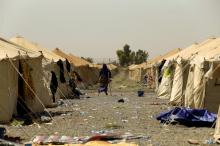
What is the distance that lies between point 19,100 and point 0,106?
7.42ft

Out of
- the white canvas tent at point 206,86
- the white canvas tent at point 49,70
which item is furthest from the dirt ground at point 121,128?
the white canvas tent at point 49,70

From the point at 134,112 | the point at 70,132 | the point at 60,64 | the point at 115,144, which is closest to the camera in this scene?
the point at 115,144

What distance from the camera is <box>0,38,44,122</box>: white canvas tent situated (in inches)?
591

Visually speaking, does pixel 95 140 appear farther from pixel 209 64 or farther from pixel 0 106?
pixel 209 64

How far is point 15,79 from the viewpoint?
52.6 feet

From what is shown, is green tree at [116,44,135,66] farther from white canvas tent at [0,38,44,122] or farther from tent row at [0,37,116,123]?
white canvas tent at [0,38,44,122]

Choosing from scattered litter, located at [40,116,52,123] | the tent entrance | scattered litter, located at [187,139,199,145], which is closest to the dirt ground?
scattered litter, located at [187,139,199,145]

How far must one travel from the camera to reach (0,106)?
14.7m

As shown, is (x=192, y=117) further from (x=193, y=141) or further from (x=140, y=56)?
(x=140, y=56)

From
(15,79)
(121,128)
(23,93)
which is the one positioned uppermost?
(15,79)

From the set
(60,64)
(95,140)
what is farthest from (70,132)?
(60,64)

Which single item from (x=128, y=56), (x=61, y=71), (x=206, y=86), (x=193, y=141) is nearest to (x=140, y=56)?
(x=128, y=56)

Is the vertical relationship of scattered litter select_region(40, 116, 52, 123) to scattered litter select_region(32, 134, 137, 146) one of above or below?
below

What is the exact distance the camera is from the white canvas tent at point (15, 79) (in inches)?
591
